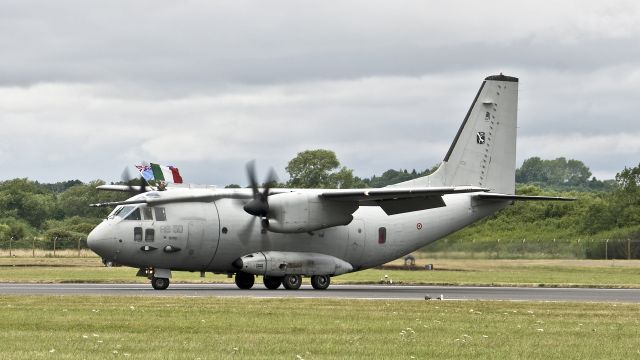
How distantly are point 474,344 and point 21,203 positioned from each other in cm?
10768

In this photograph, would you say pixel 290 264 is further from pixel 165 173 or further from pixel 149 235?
pixel 165 173

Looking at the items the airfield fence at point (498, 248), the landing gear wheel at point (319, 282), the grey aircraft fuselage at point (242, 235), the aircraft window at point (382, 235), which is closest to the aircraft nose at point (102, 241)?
the grey aircraft fuselage at point (242, 235)

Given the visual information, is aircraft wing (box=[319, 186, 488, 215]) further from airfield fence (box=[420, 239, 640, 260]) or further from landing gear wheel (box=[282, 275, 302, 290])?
airfield fence (box=[420, 239, 640, 260])

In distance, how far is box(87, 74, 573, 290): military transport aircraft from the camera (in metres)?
41.9

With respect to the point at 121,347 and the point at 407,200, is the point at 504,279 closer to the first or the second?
the point at 407,200

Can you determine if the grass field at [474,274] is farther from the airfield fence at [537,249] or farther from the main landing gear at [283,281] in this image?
the main landing gear at [283,281]

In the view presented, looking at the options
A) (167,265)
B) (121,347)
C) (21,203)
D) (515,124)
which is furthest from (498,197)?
(21,203)

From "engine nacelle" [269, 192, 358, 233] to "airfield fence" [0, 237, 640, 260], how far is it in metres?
13.5

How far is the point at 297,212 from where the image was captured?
4225 cm

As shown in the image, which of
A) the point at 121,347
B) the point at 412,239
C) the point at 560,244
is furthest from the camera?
the point at 560,244

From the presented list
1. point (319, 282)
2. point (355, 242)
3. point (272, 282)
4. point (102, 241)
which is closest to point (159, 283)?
point (102, 241)

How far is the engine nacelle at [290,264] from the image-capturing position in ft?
142

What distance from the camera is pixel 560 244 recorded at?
69.9 metres

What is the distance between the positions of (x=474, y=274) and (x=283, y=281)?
57.4 ft
